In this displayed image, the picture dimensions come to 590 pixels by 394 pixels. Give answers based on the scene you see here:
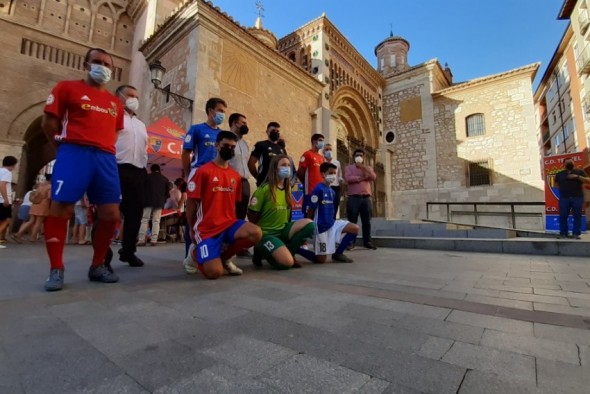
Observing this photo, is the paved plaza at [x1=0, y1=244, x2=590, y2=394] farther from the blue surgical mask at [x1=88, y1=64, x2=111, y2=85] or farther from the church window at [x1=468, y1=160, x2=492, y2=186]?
the church window at [x1=468, y1=160, x2=492, y2=186]

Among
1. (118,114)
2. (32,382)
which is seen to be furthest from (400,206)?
(32,382)

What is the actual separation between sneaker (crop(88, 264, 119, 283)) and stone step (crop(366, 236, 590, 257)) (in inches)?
224

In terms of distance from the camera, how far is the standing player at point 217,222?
3.04 meters

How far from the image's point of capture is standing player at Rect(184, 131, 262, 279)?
3.04 m

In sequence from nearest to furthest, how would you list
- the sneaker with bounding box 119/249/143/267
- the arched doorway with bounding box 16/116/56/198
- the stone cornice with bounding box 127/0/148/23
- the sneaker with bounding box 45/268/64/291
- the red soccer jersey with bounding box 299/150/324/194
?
the sneaker with bounding box 45/268/64/291 < the sneaker with bounding box 119/249/143/267 < the red soccer jersey with bounding box 299/150/324/194 < the arched doorway with bounding box 16/116/56/198 < the stone cornice with bounding box 127/0/148/23

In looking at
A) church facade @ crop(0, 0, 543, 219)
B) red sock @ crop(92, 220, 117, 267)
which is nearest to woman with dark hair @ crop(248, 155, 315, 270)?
red sock @ crop(92, 220, 117, 267)

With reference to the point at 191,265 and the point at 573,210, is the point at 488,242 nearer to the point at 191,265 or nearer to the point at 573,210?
the point at 573,210

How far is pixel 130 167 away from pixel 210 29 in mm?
8804

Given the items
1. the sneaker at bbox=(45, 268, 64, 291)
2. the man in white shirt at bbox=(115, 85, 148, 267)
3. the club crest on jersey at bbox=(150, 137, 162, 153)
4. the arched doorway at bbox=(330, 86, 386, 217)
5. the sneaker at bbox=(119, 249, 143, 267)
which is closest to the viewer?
the sneaker at bbox=(45, 268, 64, 291)

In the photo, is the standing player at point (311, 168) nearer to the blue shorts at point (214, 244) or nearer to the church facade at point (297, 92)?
the blue shorts at point (214, 244)

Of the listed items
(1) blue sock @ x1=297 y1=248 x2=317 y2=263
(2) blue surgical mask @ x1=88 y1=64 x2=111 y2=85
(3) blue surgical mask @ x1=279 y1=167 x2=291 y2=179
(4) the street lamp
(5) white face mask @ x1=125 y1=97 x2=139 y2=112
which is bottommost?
(1) blue sock @ x1=297 y1=248 x2=317 y2=263

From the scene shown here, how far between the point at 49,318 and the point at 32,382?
83 centimetres

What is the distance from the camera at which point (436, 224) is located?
405 inches

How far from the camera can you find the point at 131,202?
384 centimetres
